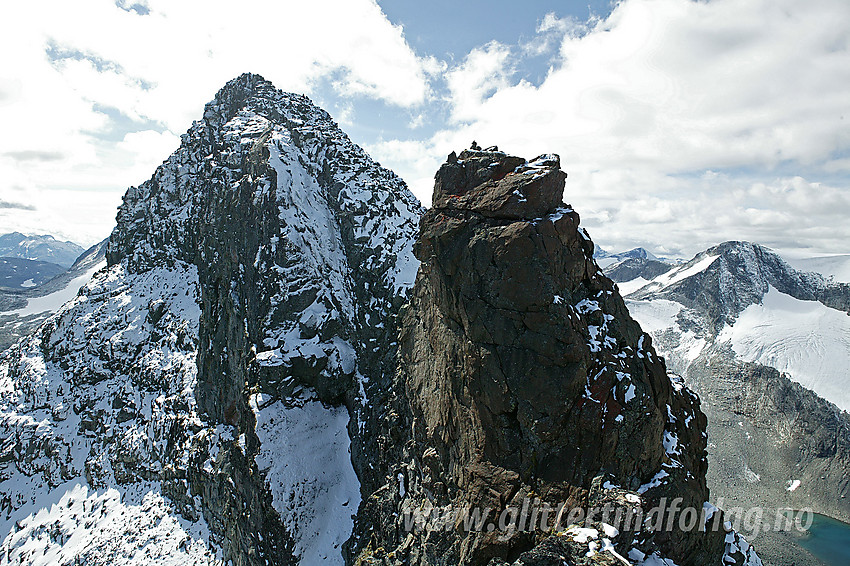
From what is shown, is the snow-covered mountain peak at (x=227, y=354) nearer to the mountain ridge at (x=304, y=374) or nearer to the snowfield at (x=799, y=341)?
the mountain ridge at (x=304, y=374)

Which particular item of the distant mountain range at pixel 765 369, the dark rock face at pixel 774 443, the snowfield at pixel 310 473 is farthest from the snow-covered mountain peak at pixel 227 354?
the dark rock face at pixel 774 443

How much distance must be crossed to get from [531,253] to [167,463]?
175ft

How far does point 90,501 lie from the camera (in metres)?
51.8

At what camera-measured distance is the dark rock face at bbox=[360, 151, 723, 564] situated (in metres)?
18.0

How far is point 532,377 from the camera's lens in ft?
63.3

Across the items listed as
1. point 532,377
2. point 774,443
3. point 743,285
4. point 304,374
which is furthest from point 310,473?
point 743,285

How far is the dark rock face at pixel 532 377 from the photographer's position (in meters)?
18.0

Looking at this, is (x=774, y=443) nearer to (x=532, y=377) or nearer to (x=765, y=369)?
(x=765, y=369)

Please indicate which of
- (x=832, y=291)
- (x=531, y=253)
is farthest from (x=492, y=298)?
(x=832, y=291)

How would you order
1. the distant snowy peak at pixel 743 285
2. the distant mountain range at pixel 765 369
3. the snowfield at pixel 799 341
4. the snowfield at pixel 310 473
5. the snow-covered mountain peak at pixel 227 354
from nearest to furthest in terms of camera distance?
1. the snowfield at pixel 310 473
2. the snow-covered mountain peak at pixel 227 354
3. the distant mountain range at pixel 765 369
4. the snowfield at pixel 799 341
5. the distant snowy peak at pixel 743 285

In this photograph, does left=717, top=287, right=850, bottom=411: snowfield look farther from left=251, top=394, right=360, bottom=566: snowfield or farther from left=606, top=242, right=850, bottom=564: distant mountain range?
left=251, top=394, right=360, bottom=566: snowfield

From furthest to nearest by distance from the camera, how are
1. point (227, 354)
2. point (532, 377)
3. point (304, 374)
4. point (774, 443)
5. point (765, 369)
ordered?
1. point (765, 369)
2. point (774, 443)
3. point (227, 354)
4. point (304, 374)
5. point (532, 377)

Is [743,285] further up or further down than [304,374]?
further up

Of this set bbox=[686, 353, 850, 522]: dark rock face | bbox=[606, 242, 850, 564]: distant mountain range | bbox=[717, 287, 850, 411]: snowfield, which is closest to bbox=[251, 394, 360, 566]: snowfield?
bbox=[606, 242, 850, 564]: distant mountain range
